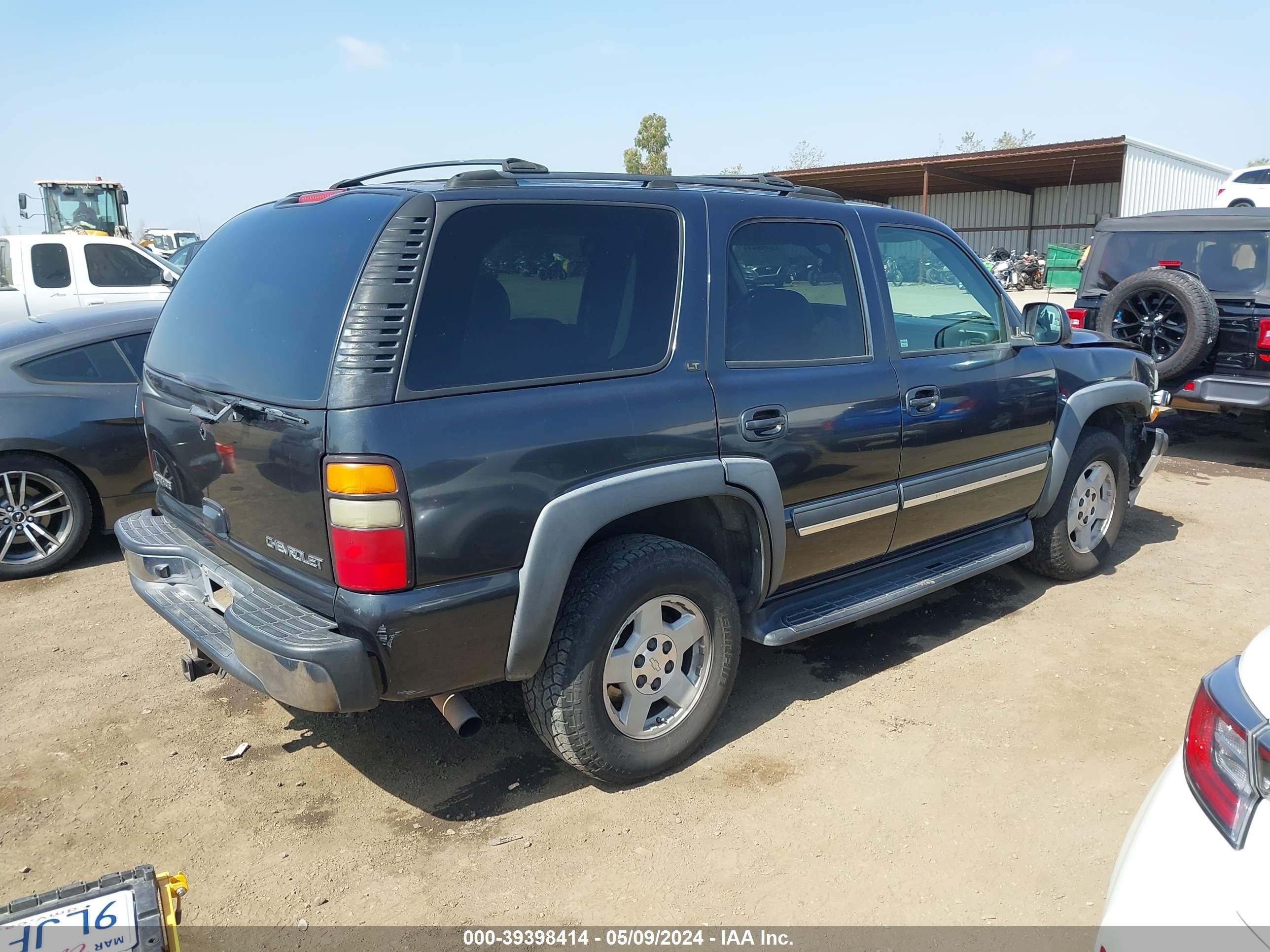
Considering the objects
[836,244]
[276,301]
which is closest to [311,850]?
[276,301]

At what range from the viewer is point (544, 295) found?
291 cm

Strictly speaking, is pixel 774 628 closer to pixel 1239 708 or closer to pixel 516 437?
pixel 516 437

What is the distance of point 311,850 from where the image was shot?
293cm

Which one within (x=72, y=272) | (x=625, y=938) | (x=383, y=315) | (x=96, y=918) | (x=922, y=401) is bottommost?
(x=625, y=938)

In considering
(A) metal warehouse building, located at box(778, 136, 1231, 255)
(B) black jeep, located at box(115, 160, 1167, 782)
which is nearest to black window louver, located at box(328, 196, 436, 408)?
(B) black jeep, located at box(115, 160, 1167, 782)

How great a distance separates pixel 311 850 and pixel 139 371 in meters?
3.66

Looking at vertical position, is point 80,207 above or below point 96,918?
above

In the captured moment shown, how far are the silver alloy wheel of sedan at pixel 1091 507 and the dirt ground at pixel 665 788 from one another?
0.54 meters

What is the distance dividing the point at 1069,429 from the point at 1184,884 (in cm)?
346

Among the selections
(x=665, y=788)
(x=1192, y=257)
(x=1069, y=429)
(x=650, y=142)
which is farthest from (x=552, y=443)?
(x=650, y=142)

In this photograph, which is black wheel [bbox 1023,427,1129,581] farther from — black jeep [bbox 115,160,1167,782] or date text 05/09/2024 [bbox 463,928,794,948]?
date text 05/09/2024 [bbox 463,928,794,948]

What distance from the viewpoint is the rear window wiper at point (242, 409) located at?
2637mm

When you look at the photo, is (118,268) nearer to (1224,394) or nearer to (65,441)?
(65,441)

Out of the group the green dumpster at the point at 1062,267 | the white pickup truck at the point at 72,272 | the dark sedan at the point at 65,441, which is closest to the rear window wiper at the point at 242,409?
the dark sedan at the point at 65,441
